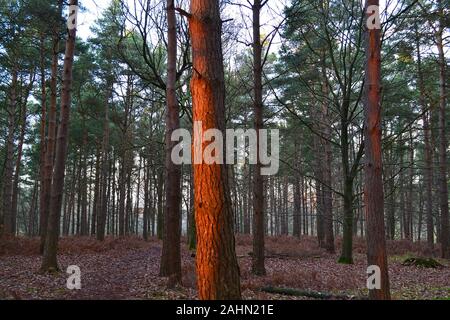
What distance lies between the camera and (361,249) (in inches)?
791

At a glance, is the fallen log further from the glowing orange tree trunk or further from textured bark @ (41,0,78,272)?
textured bark @ (41,0,78,272)

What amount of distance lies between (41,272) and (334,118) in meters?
16.9

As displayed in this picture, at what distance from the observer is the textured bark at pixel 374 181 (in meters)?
5.85

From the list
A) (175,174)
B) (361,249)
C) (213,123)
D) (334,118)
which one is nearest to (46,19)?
(175,174)

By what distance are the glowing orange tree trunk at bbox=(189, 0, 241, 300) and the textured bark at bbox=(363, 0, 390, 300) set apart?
277 centimetres

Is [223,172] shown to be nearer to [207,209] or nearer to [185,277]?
[207,209]

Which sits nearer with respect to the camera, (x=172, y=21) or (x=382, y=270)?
(x=382, y=270)

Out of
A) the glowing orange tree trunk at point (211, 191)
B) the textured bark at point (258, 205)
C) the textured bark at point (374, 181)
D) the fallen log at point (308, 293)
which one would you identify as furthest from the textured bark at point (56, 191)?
the textured bark at point (374, 181)

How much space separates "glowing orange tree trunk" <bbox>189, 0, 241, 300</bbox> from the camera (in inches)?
164

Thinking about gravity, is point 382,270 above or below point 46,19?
below

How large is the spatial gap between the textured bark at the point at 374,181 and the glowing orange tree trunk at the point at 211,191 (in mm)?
2774

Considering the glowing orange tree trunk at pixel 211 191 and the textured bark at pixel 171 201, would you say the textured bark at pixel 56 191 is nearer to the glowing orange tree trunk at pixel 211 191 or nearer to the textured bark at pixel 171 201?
the textured bark at pixel 171 201

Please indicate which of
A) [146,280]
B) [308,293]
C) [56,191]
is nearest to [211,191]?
[308,293]

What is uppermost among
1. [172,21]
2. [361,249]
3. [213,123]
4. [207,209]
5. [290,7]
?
[290,7]
